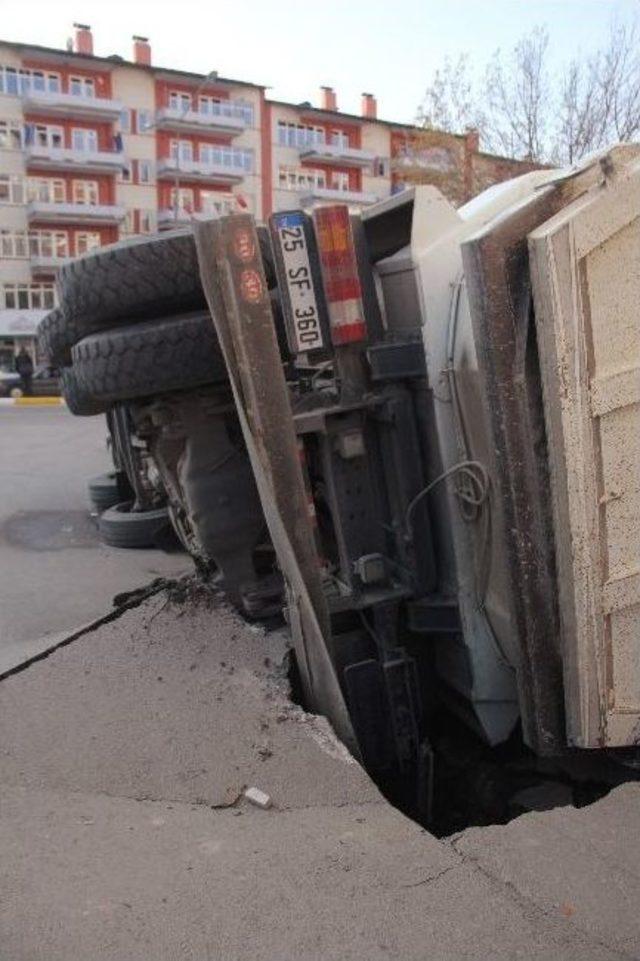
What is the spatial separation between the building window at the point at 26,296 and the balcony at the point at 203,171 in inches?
373

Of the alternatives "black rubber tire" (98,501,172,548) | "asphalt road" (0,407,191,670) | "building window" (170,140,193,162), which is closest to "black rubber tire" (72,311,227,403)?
"asphalt road" (0,407,191,670)

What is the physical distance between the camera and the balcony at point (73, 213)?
152 ft

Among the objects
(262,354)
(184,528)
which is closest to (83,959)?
(262,354)

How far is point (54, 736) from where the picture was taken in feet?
9.12

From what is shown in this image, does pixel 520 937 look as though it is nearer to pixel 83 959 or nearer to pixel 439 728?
pixel 83 959

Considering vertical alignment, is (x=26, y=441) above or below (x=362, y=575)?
above

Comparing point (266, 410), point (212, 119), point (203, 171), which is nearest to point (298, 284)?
point (266, 410)

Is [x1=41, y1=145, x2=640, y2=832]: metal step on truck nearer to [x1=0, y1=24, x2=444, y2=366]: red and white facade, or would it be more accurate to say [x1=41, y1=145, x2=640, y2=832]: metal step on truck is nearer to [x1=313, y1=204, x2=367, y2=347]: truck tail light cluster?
[x1=313, y1=204, x2=367, y2=347]: truck tail light cluster

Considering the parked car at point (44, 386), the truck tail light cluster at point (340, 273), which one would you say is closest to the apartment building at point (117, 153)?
the parked car at point (44, 386)

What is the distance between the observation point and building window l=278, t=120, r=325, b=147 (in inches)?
2116

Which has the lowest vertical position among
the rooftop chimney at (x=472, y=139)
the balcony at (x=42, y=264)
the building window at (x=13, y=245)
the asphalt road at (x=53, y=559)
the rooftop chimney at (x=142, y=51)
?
the asphalt road at (x=53, y=559)

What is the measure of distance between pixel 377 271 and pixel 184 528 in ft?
6.01

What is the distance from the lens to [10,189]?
4672 cm

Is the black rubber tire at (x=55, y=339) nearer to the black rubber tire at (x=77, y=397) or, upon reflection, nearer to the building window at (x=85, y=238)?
the black rubber tire at (x=77, y=397)
